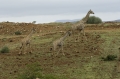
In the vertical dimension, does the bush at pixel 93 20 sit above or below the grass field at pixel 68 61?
above

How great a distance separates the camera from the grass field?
13.7 metres

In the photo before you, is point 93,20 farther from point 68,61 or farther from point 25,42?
point 68,61

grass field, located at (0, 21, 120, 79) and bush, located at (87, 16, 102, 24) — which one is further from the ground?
bush, located at (87, 16, 102, 24)

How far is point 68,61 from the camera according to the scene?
53.5 ft

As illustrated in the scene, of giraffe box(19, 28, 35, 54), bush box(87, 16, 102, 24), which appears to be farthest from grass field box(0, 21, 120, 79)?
bush box(87, 16, 102, 24)

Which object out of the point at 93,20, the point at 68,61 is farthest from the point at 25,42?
the point at 93,20

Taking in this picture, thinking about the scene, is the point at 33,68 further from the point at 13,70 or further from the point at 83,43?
the point at 83,43

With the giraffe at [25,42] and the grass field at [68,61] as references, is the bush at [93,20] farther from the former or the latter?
the giraffe at [25,42]

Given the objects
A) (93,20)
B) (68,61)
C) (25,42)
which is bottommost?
(68,61)

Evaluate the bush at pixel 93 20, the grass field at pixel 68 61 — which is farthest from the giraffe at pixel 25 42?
the bush at pixel 93 20

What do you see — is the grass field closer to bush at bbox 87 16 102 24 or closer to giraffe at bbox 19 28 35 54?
giraffe at bbox 19 28 35 54

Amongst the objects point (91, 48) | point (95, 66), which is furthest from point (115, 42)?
point (95, 66)

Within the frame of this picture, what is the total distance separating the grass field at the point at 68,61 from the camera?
13742 millimetres

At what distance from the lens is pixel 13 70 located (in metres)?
15.1
